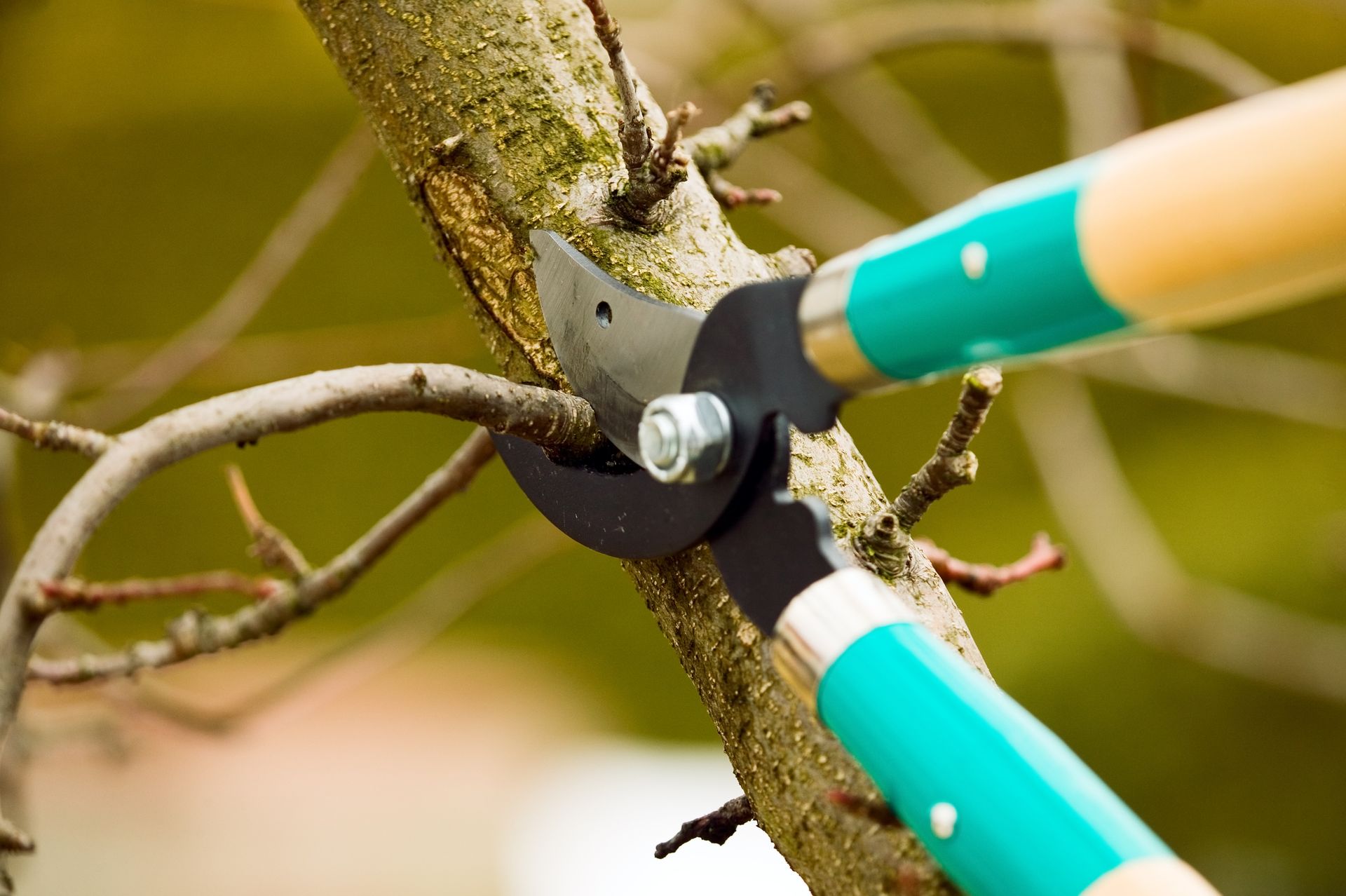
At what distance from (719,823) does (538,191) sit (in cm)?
25

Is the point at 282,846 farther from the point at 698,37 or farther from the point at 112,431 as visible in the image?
the point at 698,37

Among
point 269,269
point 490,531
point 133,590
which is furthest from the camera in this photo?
point 490,531

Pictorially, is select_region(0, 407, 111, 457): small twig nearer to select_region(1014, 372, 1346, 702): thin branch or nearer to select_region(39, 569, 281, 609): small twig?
select_region(39, 569, 281, 609): small twig

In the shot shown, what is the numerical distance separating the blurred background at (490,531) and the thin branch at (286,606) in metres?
0.86

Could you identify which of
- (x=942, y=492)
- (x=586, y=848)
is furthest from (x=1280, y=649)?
(x=942, y=492)

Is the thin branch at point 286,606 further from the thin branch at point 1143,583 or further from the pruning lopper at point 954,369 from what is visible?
the thin branch at point 1143,583

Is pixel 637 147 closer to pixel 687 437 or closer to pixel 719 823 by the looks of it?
pixel 687 437

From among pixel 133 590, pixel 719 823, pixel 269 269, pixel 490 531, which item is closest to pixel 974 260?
pixel 719 823

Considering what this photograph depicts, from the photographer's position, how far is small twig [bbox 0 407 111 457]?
0.33 m

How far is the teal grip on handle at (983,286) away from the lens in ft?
0.89

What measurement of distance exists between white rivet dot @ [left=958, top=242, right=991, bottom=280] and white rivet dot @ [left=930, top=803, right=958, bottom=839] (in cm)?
14

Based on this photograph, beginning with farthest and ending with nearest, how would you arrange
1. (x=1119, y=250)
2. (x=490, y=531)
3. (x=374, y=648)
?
(x=490, y=531), (x=374, y=648), (x=1119, y=250)

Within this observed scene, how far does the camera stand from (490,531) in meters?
1.93

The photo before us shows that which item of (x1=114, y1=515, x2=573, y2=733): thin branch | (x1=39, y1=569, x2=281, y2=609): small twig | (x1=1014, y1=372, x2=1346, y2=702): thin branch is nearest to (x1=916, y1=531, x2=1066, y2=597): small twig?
(x1=39, y1=569, x2=281, y2=609): small twig
